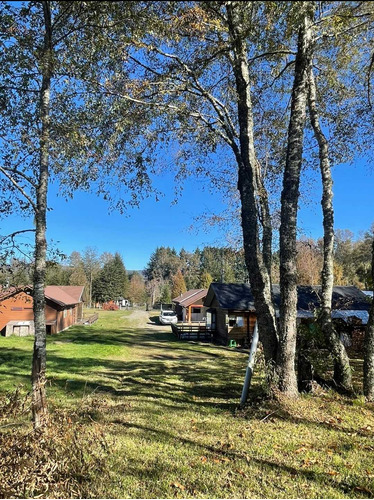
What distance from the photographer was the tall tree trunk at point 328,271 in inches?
Answer: 278

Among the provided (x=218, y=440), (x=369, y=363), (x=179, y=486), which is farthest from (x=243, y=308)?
(x=179, y=486)

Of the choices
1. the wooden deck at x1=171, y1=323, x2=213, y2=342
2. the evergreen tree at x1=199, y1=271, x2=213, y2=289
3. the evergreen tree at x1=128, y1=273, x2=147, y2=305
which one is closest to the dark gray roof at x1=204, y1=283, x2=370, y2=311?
the wooden deck at x1=171, y1=323, x2=213, y2=342

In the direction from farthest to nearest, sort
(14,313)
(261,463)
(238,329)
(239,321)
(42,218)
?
(14,313) → (239,321) → (238,329) → (42,218) → (261,463)

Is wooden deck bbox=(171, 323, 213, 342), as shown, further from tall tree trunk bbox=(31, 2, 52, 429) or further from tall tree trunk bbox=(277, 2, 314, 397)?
tall tree trunk bbox=(31, 2, 52, 429)

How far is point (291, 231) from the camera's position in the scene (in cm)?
659

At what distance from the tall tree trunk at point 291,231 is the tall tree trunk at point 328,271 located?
3.62 ft

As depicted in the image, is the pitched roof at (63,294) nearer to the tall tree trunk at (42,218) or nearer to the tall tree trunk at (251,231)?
the tall tree trunk at (42,218)

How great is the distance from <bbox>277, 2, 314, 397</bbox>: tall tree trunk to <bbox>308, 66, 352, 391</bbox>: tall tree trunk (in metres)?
1.10

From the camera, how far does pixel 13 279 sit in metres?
5.95

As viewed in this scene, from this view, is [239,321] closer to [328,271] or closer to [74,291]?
[328,271]

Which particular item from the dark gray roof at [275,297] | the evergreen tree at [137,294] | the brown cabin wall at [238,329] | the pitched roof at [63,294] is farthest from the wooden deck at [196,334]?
the evergreen tree at [137,294]

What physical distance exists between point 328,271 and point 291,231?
6.16 feet

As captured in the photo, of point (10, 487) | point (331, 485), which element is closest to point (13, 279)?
point (10, 487)

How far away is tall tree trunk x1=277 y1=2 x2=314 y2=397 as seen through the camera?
20.6 ft
